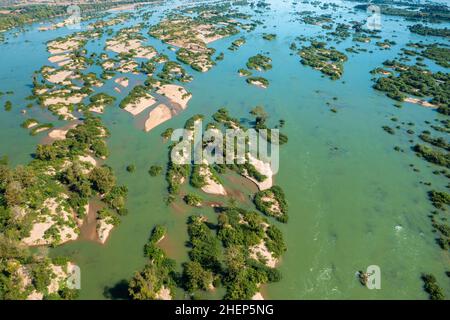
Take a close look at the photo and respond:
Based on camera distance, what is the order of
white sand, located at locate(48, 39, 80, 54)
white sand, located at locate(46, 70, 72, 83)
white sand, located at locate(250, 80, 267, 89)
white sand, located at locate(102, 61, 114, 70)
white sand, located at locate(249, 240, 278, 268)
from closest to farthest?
white sand, located at locate(249, 240, 278, 268) < white sand, located at locate(46, 70, 72, 83) < white sand, located at locate(250, 80, 267, 89) < white sand, located at locate(102, 61, 114, 70) < white sand, located at locate(48, 39, 80, 54)

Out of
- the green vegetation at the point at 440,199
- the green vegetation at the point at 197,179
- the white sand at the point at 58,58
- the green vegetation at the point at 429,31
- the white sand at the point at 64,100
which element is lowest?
the green vegetation at the point at 440,199

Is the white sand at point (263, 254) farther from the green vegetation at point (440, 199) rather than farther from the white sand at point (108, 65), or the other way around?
the white sand at point (108, 65)

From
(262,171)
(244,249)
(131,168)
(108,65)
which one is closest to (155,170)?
(131,168)

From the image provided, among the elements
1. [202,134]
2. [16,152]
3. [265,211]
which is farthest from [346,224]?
[16,152]

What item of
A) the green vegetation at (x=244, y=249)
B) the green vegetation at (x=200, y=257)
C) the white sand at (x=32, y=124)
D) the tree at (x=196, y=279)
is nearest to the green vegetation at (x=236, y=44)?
the white sand at (x=32, y=124)

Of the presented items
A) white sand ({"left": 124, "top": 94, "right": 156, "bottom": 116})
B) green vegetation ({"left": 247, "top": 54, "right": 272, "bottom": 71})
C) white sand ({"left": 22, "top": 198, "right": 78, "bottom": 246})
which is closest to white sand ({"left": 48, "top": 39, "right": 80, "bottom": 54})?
white sand ({"left": 124, "top": 94, "right": 156, "bottom": 116})

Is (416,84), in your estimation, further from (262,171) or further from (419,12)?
(419,12)

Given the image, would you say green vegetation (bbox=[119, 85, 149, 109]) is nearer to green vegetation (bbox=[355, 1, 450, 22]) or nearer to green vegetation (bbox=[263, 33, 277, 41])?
green vegetation (bbox=[263, 33, 277, 41])
